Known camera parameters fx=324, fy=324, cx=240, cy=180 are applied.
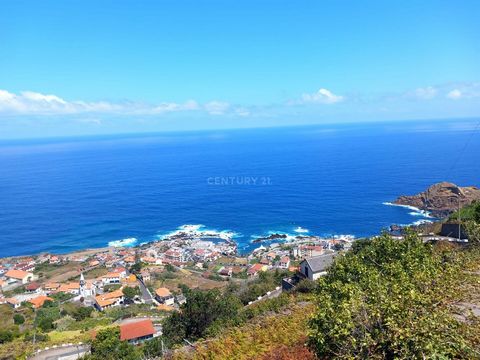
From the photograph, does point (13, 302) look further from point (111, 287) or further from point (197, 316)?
point (197, 316)

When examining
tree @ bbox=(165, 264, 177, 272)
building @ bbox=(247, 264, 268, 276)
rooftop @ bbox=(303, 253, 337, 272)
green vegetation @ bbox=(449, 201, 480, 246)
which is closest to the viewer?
green vegetation @ bbox=(449, 201, 480, 246)

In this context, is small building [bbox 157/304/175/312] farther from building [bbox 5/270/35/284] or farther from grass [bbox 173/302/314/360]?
building [bbox 5/270/35/284]

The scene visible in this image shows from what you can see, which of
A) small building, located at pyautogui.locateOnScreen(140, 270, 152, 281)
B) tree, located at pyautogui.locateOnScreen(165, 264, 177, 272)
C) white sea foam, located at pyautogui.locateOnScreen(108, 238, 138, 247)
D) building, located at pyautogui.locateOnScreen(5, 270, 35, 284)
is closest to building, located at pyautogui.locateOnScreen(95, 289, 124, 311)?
small building, located at pyautogui.locateOnScreen(140, 270, 152, 281)

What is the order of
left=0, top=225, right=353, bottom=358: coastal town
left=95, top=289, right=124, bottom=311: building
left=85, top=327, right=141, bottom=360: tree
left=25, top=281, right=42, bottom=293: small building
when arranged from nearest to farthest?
1. left=85, top=327, right=141, bottom=360: tree
2. left=95, top=289, right=124, bottom=311: building
3. left=0, top=225, right=353, bottom=358: coastal town
4. left=25, top=281, right=42, bottom=293: small building

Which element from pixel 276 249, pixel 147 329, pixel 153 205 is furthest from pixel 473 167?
pixel 147 329

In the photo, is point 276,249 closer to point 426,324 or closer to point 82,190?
point 426,324

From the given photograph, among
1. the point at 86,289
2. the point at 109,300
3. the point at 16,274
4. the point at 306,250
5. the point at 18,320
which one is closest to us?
the point at 18,320

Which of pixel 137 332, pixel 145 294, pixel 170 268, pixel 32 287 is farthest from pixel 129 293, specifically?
pixel 137 332

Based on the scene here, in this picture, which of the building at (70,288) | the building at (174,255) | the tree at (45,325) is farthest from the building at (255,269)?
the tree at (45,325)
